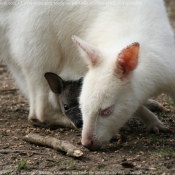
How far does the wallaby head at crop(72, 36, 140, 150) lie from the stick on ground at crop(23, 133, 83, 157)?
11 centimetres

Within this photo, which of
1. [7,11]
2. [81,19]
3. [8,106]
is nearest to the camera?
[81,19]

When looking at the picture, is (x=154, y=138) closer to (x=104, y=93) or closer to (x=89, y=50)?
(x=104, y=93)

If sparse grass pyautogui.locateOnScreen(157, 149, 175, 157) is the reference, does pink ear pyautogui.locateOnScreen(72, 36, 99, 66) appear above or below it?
above

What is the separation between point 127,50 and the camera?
382 cm

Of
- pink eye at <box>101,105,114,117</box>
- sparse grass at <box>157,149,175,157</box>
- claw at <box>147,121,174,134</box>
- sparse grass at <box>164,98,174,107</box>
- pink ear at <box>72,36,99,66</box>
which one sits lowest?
sparse grass at <box>164,98,174,107</box>

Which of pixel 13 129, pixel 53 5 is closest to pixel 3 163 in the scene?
pixel 13 129

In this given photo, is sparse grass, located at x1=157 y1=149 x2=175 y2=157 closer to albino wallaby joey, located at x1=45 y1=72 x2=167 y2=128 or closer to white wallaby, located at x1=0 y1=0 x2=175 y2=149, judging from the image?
white wallaby, located at x1=0 y1=0 x2=175 y2=149

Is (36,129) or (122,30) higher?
(122,30)

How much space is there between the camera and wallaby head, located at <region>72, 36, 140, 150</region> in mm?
3953

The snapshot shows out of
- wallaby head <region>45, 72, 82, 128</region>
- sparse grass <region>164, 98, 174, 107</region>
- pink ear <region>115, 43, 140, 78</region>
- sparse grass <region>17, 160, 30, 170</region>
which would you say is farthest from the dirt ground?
pink ear <region>115, 43, 140, 78</region>

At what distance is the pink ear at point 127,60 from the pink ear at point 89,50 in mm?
231

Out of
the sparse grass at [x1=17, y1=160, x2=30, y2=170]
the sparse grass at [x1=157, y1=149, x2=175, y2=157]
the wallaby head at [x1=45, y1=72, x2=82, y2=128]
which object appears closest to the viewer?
the sparse grass at [x1=17, y1=160, x2=30, y2=170]

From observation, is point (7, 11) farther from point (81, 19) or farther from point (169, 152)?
point (169, 152)

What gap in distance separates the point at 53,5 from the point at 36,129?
1327 millimetres
